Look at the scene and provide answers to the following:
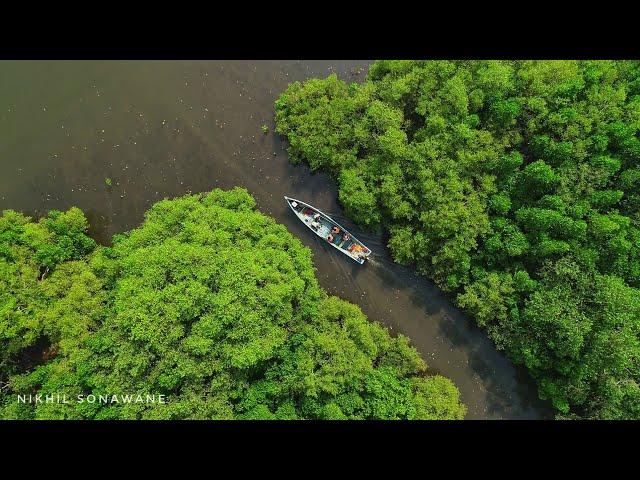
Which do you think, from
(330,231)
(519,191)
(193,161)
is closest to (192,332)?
(330,231)

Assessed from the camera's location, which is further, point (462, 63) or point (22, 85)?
point (22, 85)

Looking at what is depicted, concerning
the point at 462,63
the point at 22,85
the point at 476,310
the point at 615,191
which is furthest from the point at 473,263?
the point at 22,85

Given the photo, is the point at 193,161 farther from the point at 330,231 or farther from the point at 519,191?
the point at 519,191

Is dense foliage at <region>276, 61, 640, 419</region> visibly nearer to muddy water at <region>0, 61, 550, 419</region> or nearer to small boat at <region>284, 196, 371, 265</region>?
small boat at <region>284, 196, 371, 265</region>

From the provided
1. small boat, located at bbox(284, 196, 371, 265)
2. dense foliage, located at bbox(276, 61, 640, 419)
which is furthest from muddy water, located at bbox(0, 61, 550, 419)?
dense foliage, located at bbox(276, 61, 640, 419)
